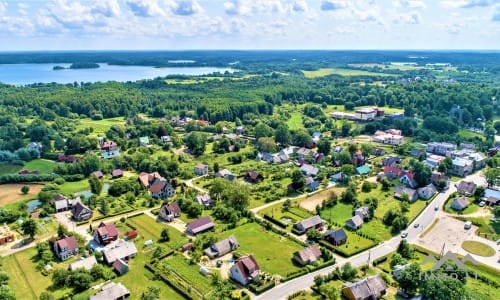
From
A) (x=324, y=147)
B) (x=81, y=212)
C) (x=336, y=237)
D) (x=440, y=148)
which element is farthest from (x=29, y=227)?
(x=440, y=148)

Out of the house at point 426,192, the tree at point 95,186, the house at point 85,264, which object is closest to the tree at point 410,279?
the house at point 426,192

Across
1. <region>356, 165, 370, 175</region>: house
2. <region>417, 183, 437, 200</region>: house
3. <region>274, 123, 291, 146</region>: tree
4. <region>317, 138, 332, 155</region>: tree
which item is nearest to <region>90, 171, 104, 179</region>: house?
<region>274, 123, 291, 146</region>: tree

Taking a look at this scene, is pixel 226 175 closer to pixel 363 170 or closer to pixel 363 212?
pixel 363 212

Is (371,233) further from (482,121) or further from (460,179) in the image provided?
(482,121)

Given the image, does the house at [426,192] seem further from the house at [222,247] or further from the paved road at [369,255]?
the house at [222,247]

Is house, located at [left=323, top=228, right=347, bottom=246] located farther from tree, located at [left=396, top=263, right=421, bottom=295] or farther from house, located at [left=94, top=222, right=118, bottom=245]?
house, located at [left=94, top=222, right=118, bottom=245]

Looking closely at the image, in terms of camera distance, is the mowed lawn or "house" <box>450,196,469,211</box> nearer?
the mowed lawn
